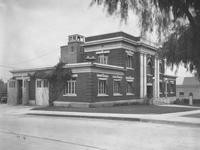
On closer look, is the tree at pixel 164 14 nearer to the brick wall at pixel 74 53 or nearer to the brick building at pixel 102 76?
the brick building at pixel 102 76

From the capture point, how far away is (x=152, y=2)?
7426mm

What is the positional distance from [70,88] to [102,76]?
3.53m

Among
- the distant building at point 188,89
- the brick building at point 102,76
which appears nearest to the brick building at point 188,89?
the distant building at point 188,89

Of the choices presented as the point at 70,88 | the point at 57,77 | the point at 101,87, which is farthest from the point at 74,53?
the point at 57,77

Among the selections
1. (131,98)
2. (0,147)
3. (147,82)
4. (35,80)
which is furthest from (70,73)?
(0,147)

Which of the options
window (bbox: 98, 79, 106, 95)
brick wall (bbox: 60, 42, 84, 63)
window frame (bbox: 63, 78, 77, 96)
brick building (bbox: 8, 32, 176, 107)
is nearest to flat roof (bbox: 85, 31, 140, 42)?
brick building (bbox: 8, 32, 176, 107)

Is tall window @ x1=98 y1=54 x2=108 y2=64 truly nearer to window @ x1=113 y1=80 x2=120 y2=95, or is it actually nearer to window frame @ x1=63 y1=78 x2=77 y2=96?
window @ x1=113 y1=80 x2=120 y2=95

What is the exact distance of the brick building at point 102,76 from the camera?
27078 millimetres

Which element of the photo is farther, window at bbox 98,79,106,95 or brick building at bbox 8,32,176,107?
window at bbox 98,79,106,95

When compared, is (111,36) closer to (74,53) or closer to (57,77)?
(74,53)

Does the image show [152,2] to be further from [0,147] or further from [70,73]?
[70,73]

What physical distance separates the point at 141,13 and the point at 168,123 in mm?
9301

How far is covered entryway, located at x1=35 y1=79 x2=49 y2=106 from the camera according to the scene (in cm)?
3008

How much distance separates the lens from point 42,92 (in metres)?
30.4
